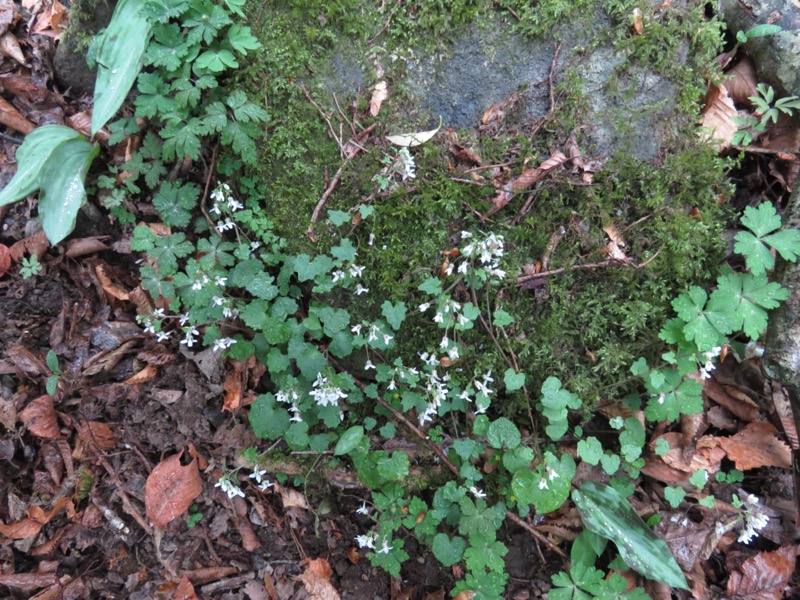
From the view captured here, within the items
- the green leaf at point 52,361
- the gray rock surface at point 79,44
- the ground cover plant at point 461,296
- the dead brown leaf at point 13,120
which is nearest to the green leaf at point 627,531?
the ground cover plant at point 461,296

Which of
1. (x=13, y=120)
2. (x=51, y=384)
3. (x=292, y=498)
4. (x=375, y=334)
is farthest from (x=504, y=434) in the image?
(x=13, y=120)

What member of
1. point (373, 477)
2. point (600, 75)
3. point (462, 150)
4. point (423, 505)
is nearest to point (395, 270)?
point (462, 150)

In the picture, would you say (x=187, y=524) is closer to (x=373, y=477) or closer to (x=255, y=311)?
(x=373, y=477)

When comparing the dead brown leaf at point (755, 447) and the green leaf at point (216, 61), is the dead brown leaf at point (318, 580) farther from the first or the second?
the green leaf at point (216, 61)

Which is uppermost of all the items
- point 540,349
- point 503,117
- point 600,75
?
point 600,75

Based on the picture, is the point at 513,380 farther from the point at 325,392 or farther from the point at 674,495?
the point at 674,495

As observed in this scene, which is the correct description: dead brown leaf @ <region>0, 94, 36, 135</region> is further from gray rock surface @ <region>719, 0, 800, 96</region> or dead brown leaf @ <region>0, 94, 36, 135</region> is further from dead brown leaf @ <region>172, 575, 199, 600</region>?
gray rock surface @ <region>719, 0, 800, 96</region>
